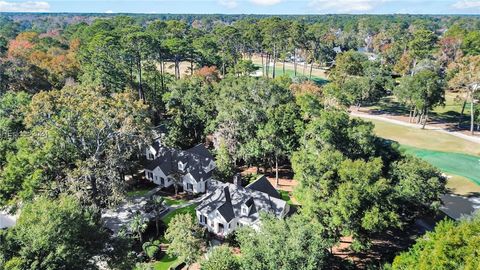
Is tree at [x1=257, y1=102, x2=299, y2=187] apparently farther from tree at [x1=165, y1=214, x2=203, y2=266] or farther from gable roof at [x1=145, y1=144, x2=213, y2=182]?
tree at [x1=165, y1=214, x2=203, y2=266]

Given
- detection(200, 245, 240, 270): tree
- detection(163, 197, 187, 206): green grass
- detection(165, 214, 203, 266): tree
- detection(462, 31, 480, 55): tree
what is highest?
detection(462, 31, 480, 55): tree

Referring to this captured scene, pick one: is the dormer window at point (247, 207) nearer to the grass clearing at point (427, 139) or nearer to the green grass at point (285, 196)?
the green grass at point (285, 196)

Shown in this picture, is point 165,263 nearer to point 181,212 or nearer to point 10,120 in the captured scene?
point 181,212

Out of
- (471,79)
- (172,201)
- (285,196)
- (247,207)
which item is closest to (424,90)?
(471,79)

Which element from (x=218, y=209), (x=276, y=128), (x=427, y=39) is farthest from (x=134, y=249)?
(x=427, y=39)

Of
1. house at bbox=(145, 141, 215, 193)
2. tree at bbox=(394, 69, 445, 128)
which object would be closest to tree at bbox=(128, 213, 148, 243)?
house at bbox=(145, 141, 215, 193)

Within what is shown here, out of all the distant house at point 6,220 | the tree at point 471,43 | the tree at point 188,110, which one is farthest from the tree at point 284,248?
the tree at point 471,43

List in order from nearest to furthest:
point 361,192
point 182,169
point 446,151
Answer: point 361,192, point 182,169, point 446,151
